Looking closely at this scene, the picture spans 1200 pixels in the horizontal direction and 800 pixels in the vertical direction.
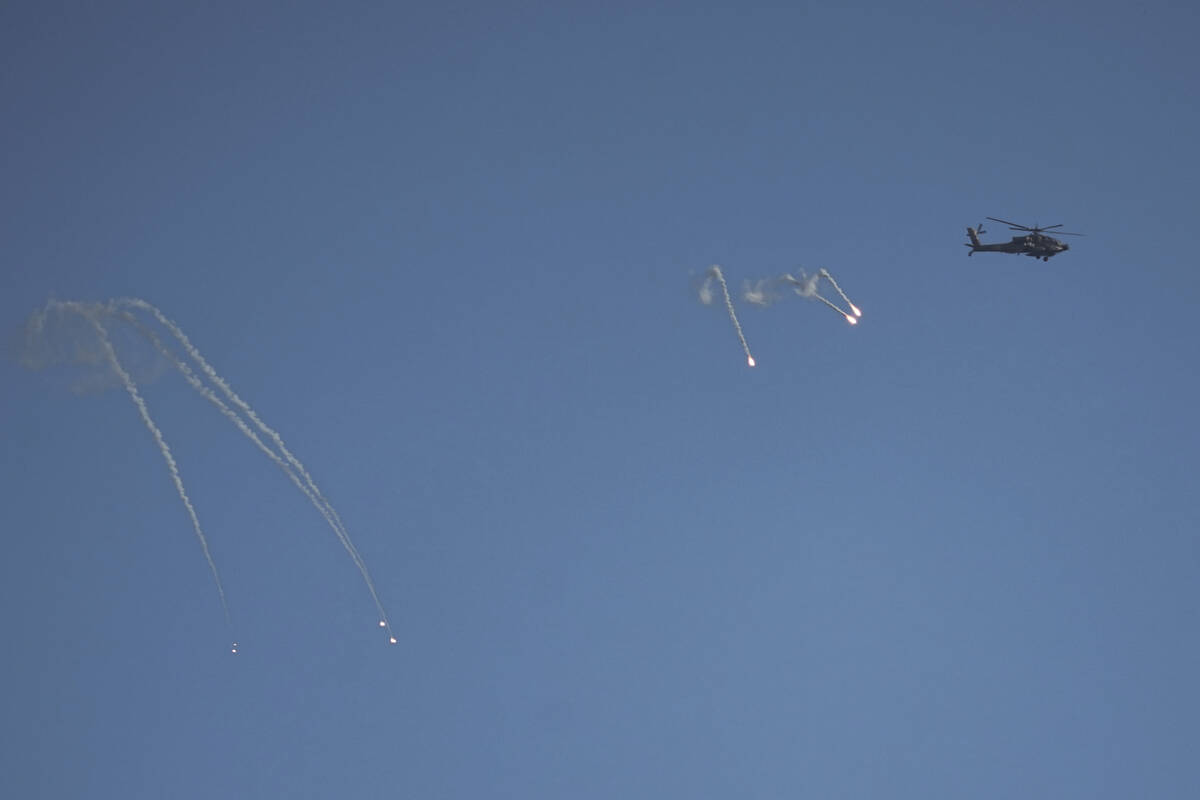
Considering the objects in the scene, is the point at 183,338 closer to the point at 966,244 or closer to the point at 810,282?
the point at 810,282

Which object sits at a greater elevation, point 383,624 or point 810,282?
point 810,282

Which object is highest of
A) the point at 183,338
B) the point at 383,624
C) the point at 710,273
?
the point at 710,273

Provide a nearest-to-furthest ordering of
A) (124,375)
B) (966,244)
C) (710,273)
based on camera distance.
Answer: (124,375)
(710,273)
(966,244)

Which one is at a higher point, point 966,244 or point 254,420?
point 966,244

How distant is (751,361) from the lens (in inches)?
2911

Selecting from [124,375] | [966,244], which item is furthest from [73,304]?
[966,244]

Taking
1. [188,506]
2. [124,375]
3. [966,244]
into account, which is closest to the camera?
[124,375]

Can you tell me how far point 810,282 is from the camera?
255 ft

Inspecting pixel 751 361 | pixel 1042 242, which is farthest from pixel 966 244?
pixel 751 361

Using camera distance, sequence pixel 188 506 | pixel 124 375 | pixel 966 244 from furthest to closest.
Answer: pixel 966 244
pixel 188 506
pixel 124 375

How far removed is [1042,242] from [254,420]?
47656 millimetres

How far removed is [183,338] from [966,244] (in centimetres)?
4744

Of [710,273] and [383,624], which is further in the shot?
[383,624]

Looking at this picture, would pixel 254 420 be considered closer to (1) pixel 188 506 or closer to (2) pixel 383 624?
(1) pixel 188 506
